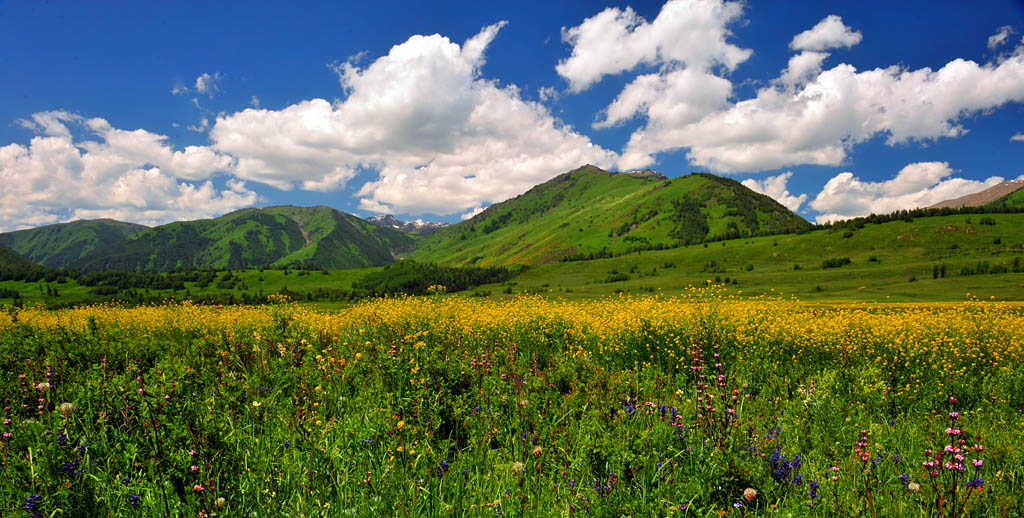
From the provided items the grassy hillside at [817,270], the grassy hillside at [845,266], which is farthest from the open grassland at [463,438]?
the grassy hillside at [817,270]

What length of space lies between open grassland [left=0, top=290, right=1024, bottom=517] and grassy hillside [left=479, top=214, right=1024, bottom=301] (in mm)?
80896

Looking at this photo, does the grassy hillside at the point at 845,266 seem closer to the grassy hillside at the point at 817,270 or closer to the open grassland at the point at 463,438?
the grassy hillside at the point at 817,270

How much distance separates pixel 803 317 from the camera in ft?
47.0

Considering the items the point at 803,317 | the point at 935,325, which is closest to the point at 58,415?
the point at 803,317

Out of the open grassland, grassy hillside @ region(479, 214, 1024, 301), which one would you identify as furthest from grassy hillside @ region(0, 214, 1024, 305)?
the open grassland

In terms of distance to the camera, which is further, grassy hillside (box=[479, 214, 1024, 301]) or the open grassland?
grassy hillside (box=[479, 214, 1024, 301])

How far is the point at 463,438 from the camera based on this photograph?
4.96 m

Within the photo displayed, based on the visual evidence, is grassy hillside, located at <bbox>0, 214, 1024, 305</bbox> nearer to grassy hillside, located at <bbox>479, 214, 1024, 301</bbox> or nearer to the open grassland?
grassy hillside, located at <bbox>479, 214, 1024, 301</bbox>

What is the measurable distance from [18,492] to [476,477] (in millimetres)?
3004

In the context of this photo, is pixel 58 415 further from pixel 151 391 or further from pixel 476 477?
pixel 476 477

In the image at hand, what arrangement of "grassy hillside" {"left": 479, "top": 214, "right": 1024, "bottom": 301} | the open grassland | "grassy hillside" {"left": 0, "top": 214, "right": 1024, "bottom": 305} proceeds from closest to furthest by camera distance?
the open grassland < "grassy hillside" {"left": 479, "top": 214, "right": 1024, "bottom": 301} < "grassy hillside" {"left": 0, "top": 214, "right": 1024, "bottom": 305}

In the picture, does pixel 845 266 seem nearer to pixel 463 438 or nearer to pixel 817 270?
pixel 817 270

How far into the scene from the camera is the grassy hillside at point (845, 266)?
85.0m

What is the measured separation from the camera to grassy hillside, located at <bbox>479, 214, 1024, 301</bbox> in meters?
85.0
